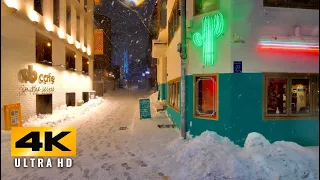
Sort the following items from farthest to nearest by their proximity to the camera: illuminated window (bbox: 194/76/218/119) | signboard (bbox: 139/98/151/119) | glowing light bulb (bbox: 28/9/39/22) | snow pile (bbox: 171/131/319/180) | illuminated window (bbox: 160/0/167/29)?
illuminated window (bbox: 160/0/167/29), signboard (bbox: 139/98/151/119), glowing light bulb (bbox: 28/9/39/22), illuminated window (bbox: 194/76/218/119), snow pile (bbox: 171/131/319/180)

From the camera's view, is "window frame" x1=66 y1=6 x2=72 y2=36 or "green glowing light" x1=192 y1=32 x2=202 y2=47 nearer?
"green glowing light" x1=192 y1=32 x2=202 y2=47

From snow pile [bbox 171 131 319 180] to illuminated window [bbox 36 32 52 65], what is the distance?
435 inches

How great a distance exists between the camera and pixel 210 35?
814 cm

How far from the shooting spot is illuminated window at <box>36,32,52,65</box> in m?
13.5

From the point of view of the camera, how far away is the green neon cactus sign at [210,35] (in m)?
7.88

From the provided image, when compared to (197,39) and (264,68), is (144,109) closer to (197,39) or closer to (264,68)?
(197,39)

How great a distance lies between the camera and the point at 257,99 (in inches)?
303

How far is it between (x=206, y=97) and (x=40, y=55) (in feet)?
36.1

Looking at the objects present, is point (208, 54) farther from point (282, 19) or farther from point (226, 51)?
point (282, 19)

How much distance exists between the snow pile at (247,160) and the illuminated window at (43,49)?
11055 mm

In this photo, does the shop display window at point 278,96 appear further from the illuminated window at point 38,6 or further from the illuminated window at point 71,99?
the illuminated window at point 71,99

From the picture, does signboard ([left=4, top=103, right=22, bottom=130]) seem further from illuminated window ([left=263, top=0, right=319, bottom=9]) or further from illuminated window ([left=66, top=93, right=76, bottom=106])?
illuminated window ([left=263, top=0, right=319, bottom=9])

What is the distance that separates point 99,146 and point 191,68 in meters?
4.67

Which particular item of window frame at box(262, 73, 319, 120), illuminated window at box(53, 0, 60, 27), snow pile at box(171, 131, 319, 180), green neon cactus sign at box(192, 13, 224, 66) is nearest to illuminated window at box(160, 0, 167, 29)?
illuminated window at box(53, 0, 60, 27)
